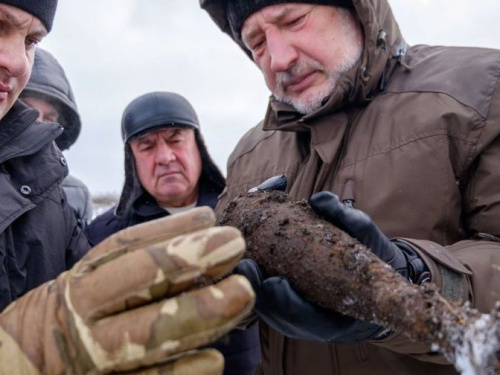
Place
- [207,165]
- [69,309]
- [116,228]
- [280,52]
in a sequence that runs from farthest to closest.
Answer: [207,165] → [116,228] → [280,52] → [69,309]

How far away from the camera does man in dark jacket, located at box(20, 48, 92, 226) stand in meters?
4.43

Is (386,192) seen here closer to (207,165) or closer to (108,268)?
(108,268)

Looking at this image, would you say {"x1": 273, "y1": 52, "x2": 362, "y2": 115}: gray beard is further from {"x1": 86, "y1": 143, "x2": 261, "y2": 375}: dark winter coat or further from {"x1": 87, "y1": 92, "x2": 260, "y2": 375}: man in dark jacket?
{"x1": 87, "y1": 92, "x2": 260, "y2": 375}: man in dark jacket

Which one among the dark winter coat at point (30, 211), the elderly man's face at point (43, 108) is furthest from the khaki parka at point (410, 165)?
the elderly man's face at point (43, 108)

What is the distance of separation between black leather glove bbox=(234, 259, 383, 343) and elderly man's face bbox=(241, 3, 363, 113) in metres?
1.15

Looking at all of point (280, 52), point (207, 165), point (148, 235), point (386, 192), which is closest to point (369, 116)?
point (386, 192)

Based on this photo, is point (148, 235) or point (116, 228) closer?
point (148, 235)

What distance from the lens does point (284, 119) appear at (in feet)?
8.57

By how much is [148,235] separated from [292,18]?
162cm

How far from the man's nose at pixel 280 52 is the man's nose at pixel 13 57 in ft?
3.96

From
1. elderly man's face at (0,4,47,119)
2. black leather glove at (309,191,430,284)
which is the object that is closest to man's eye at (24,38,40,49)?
elderly man's face at (0,4,47,119)

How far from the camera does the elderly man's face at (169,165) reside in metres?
4.08

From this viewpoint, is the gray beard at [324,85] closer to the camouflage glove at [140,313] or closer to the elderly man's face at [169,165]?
the camouflage glove at [140,313]

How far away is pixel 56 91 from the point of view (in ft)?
15.0
